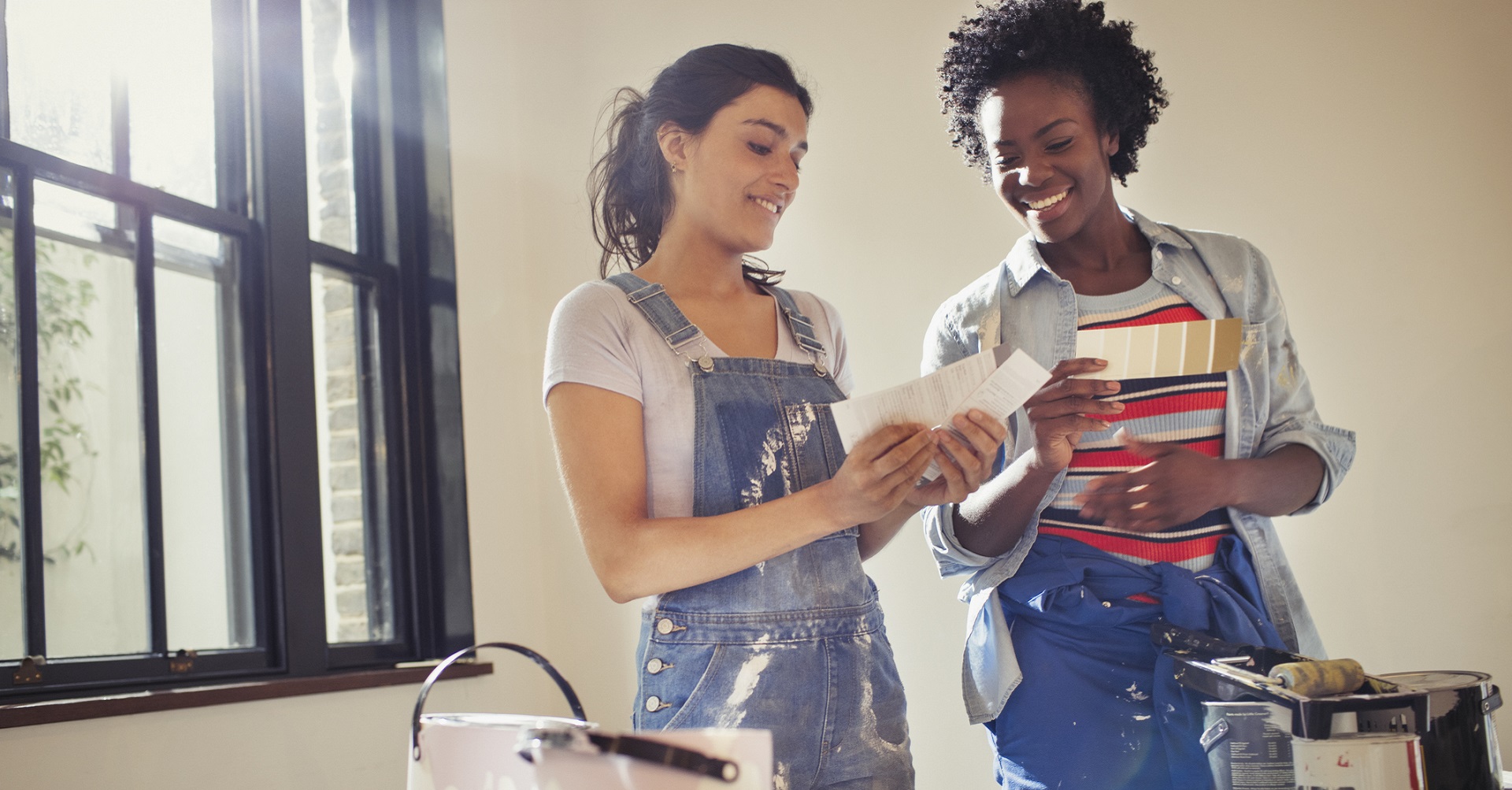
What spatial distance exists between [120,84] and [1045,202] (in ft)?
6.25

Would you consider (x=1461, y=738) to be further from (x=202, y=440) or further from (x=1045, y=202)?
(x=202, y=440)

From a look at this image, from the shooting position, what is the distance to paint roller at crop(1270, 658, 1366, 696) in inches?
46.7

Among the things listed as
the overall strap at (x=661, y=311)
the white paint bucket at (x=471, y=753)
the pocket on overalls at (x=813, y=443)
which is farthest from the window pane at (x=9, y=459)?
the pocket on overalls at (x=813, y=443)

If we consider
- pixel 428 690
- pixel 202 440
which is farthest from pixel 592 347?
pixel 202 440

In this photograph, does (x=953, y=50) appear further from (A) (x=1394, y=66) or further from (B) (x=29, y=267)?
(B) (x=29, y=267)

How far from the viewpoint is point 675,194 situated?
166cm

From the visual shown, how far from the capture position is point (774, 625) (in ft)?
4.48

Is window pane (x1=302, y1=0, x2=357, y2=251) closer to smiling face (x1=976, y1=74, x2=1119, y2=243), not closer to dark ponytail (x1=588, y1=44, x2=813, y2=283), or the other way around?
dark ponytail (x1=588, y1=44, x2=813, y2=283)

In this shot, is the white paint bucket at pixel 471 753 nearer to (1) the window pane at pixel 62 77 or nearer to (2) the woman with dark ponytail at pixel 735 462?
(2) the woman with dark ponytail at pixel 735 462

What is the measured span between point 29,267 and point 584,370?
1294mm

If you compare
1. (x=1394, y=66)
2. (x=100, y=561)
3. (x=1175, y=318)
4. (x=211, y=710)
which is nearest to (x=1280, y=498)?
(x=1175, y=318)

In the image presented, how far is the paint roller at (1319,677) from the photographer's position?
46.7 inches

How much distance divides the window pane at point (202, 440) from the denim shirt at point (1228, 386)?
5.14ft

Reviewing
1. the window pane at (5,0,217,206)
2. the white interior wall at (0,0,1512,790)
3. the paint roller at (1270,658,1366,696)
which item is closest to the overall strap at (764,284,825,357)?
the paint roller at (1270,658,1366,696)
